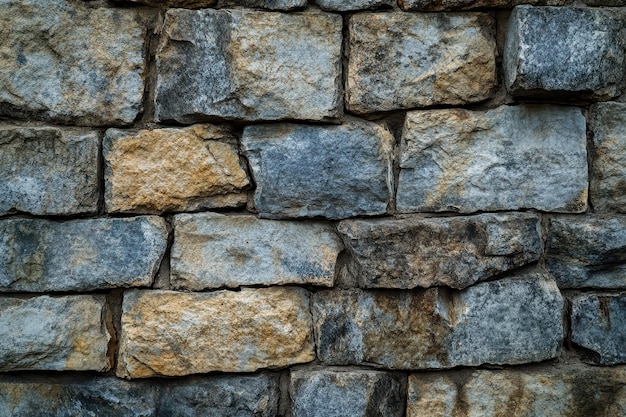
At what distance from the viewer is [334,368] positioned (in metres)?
2.11

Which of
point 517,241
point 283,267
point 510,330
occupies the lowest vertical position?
point 510,330

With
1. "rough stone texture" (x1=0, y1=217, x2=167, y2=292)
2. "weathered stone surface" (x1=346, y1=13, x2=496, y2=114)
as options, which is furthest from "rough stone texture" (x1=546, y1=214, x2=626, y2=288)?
"rough stone texture" (x1=0, y1=217, x2=167, y2=292)

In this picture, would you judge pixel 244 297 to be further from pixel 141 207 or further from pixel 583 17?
pixel 583 17

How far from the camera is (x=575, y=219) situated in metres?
2.13

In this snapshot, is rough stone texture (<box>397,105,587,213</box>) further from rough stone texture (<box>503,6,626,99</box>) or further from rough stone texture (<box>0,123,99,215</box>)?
rough stone texture (<box>0,123,99,215</box>)

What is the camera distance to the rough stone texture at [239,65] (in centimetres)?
204

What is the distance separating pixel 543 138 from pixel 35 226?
1742 millimetres

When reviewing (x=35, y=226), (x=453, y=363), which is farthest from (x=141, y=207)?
(x=453, y=363)

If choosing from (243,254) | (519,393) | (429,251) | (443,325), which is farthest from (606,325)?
(243,254)

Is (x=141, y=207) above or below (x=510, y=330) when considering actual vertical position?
above

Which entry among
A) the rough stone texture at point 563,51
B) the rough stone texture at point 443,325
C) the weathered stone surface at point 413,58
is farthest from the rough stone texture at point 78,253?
the rough stone texture at point 563,51

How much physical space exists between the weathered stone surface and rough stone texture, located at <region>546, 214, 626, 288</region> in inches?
23.5

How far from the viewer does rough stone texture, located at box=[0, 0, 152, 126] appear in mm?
2025

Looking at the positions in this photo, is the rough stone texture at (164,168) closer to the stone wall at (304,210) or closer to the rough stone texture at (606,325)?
the stone wall at (304,210)
